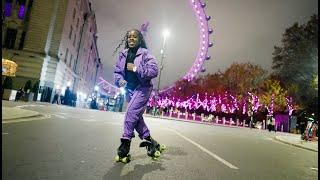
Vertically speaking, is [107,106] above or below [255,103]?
below

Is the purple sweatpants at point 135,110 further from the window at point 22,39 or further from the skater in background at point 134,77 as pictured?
the window at point 22,39

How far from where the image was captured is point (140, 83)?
5.75 meters

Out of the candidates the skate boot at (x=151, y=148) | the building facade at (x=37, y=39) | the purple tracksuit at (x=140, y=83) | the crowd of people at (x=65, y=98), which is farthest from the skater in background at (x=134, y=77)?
the crowd of people at (x=65, y=98)

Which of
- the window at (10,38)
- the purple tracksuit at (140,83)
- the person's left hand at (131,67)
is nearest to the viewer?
the person's left hand at (131,67)

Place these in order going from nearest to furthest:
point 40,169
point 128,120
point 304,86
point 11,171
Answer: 1. point 11,171
2. point 40,169
3. point 128,120
4. point 304,86

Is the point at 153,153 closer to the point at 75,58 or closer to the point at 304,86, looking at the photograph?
the point at 304,86

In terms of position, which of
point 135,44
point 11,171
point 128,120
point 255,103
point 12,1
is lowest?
point 11,171

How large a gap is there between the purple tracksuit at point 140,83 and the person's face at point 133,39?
0.11 metres

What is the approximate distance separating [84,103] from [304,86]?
3982cm

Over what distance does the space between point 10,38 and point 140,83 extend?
36.4 metres

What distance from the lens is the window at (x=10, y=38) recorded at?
3859 centimetres

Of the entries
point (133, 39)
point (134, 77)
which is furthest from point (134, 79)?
point (133, 39)

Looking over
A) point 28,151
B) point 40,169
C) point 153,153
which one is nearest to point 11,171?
point 40,169

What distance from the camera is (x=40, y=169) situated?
4328 mm
